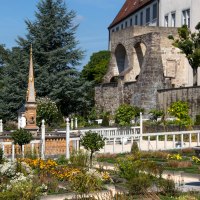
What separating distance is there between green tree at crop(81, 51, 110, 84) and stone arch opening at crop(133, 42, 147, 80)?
58.8 feet

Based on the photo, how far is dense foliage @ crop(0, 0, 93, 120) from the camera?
4572cm

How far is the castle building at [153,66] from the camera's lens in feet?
138

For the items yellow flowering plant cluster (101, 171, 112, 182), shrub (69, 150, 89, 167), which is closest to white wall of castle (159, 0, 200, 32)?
shrub (69, 150, 89, 167)

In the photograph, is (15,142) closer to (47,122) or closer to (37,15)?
(47,122)

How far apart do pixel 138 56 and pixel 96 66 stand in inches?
912

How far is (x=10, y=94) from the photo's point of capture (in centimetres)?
4588

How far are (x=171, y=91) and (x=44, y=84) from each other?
1139cm

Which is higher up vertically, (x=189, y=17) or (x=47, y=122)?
(x=189, y=17)

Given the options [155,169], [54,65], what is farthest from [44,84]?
[155,169]

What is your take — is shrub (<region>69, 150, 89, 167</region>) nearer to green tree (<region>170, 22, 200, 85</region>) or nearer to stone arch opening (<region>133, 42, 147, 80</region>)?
green tree (<region>170, 22, 200, 85</region>)

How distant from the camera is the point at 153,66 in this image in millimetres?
43406

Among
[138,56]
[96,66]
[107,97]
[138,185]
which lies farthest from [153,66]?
[138,185]

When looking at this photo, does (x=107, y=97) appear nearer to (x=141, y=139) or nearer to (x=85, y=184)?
(x=141, y=139)

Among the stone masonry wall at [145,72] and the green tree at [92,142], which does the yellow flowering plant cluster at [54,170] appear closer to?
the green tree at [92,142]
